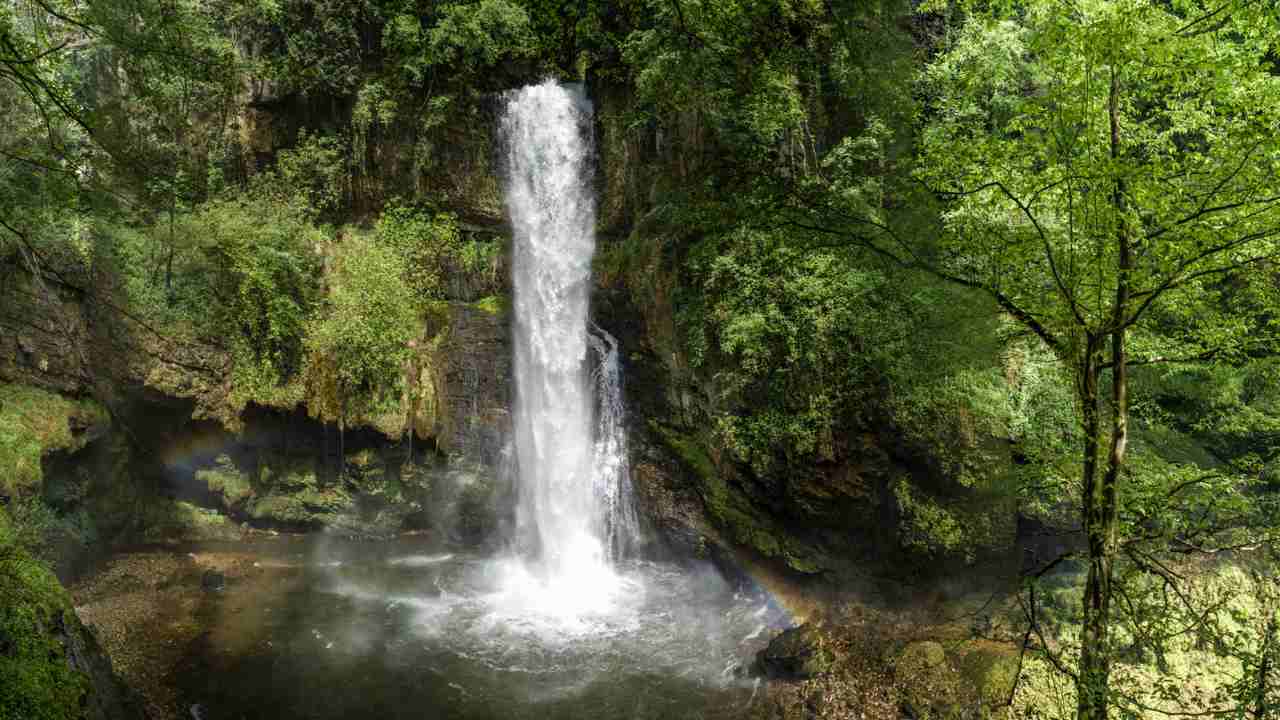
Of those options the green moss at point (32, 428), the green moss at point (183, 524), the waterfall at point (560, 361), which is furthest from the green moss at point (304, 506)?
the waterfall at point (560, 361)

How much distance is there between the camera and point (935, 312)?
9.66 meters

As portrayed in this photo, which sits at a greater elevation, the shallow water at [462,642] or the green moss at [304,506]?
the green moss at [304,506]

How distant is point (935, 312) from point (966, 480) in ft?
9.04

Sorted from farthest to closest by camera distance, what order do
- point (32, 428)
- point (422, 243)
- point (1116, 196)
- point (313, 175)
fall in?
1. point (313, 175)
2. point (422, 243)
3. point (32, 428)
4. point (1116, 196)

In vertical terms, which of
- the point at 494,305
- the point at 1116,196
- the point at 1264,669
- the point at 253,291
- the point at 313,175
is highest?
the point at 313,175

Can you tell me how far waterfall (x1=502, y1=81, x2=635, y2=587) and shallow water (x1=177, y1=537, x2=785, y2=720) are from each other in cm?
115

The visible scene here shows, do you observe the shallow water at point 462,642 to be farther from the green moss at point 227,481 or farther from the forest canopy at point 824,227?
the forest canopy at point 824,227

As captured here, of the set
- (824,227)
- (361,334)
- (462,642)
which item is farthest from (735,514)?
(361,334)

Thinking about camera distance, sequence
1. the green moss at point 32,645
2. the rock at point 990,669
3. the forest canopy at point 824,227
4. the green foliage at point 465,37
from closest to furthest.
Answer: the green moss at point 32,645 < the forest canopy at point 824,227 < the rock at point 990,669 < the green foliage at point 465,37

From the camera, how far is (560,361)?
50.6ft

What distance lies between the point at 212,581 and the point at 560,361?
8195mm

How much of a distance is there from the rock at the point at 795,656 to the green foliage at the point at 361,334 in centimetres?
991

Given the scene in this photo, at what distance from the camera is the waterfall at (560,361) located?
14.5 meters

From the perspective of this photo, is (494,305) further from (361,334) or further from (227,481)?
(227,481)
